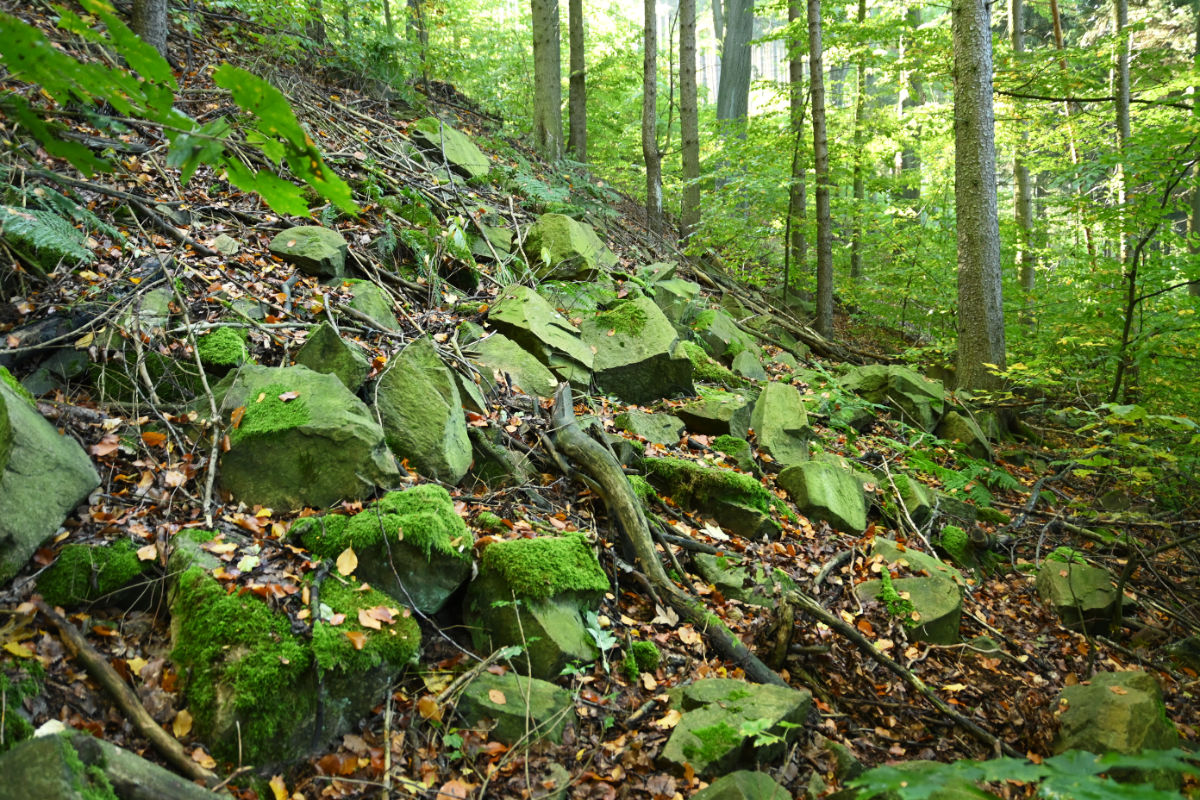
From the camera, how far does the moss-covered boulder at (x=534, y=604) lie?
3.48m

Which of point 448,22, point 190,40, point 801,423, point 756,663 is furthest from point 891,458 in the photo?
point 448,22

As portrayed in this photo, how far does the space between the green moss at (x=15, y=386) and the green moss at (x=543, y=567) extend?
2.53 m

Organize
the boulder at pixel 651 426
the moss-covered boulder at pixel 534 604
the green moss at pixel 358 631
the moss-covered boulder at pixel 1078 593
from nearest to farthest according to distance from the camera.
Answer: the green moss at pixel 358 631 → the moss-covered boulder at pixel 534 604 → the moss-covered boulder at pixel 1078 593 → the boulder at pixel 651 426

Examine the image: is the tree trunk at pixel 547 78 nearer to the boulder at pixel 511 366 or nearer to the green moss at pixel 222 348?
the boulder at pixel 511 366

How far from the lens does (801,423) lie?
6652 mm

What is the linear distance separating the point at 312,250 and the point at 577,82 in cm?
921

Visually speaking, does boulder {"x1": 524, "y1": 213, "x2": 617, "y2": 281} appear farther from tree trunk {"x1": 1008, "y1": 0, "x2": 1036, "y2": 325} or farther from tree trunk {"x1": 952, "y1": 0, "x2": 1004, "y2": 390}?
tree trunk {"x1": 1008, "y1": 0, "x2": 1036, "y2": 325}

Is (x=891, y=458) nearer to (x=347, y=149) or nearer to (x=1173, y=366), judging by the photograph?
(x=1173, y=366)

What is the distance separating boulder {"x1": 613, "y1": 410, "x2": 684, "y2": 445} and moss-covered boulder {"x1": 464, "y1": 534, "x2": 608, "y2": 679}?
215cm

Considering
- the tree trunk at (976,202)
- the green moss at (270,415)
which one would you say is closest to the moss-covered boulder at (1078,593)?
the tree trunk at (976,202)

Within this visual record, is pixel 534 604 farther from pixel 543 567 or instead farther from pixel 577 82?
pixel 577 82

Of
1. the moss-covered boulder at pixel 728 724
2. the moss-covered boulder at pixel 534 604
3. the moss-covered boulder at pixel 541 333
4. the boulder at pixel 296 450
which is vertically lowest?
the moss-covered boulder at pixel 728 724

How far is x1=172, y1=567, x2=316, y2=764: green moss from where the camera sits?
104 inches

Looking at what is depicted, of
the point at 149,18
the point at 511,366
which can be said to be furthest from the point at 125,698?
the point at 149,18
